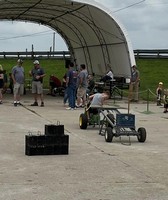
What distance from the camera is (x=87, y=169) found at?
775cm

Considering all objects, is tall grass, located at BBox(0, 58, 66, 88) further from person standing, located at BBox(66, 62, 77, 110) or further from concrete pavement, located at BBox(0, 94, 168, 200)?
concrete pavement, located at BBox(0, 94, 168, 200)

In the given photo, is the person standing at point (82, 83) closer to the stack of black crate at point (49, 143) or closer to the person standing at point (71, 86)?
the person standing at point (71, 86)

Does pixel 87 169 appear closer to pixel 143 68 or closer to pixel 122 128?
pixel 122 128

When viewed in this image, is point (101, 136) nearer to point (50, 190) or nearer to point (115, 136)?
point (115, 136)

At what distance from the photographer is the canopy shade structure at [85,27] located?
23.8 metres

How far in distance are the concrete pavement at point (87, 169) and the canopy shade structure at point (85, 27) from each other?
11870 millimetres

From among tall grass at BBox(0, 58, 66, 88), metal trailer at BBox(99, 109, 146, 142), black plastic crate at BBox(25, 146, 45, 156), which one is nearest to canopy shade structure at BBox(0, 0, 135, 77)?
tall grass at BBox(0, 58, 66, 88)

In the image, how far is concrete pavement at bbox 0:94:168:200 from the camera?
6.35 meters

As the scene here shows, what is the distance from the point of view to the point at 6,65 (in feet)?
154

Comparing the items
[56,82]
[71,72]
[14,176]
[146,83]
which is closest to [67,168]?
[14,176]

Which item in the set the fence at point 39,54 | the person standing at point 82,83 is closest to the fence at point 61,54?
the fence at point 39,54

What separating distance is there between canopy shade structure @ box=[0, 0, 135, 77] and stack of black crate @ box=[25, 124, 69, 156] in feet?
43.9

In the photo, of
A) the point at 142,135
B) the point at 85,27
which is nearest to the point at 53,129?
the point at 142,135

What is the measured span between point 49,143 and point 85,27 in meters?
20.6
